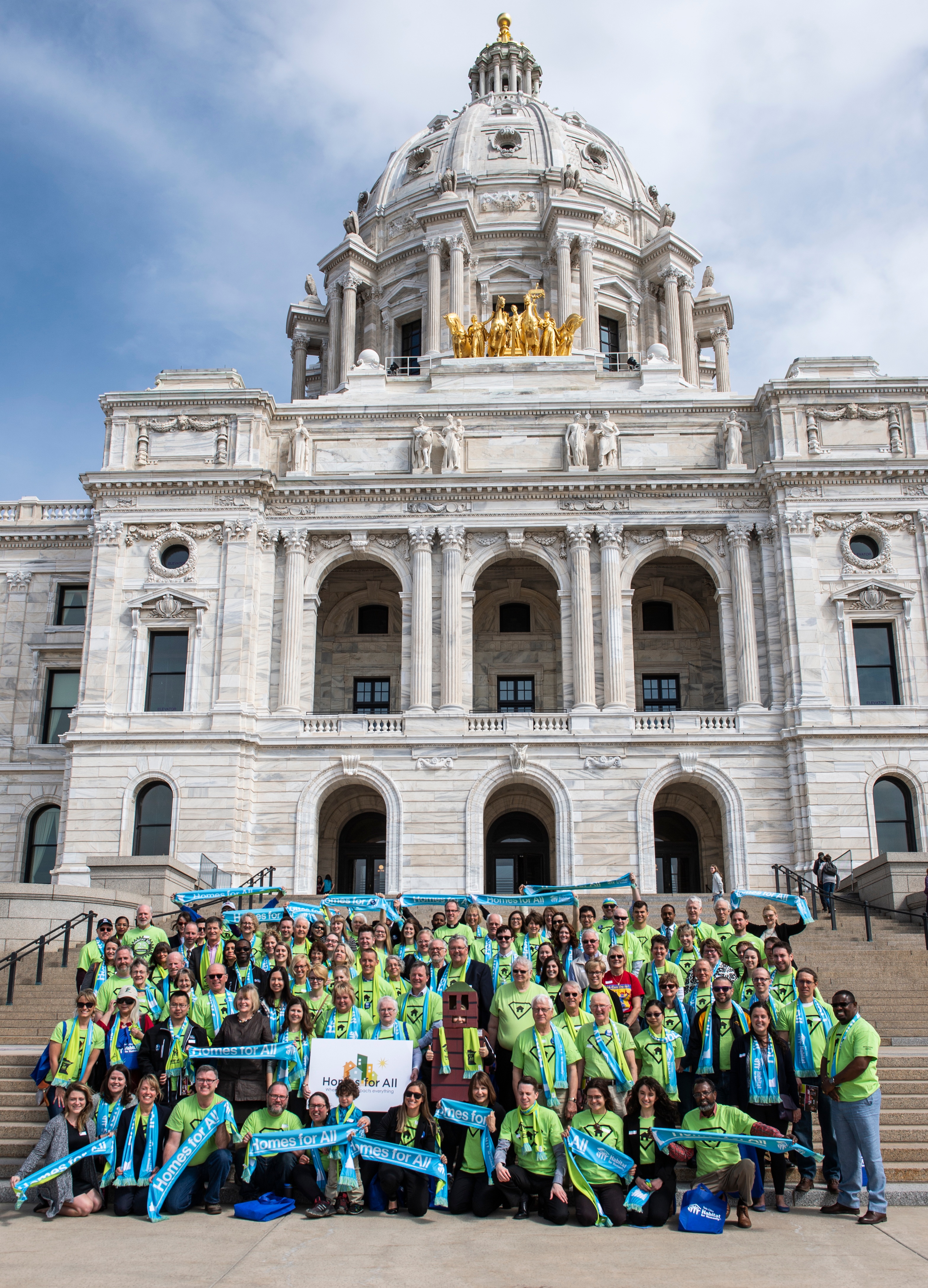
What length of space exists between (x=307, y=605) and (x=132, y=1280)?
2968 cm

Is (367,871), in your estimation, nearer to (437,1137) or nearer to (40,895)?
(40,895)

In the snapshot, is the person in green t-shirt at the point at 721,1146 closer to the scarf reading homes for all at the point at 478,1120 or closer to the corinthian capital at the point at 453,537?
the scarf reading homes for all at the point at 478,1120

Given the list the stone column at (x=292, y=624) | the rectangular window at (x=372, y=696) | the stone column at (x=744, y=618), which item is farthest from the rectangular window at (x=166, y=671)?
the stone column at (x=744, y=618)

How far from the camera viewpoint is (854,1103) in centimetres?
1207

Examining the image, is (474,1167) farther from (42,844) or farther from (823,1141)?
(42,844)

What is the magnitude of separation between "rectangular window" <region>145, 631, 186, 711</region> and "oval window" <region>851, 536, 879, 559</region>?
20.7 meters

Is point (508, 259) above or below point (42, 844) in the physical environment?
above

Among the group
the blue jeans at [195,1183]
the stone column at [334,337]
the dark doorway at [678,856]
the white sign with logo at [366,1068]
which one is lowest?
the blue jeans at [195,1183]

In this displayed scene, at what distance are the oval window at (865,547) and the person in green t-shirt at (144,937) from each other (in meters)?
26.6

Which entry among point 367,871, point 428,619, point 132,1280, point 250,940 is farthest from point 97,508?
point 132,1280

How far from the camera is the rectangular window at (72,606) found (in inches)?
1674

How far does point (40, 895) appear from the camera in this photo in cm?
2520

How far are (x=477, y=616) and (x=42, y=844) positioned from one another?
645 inches

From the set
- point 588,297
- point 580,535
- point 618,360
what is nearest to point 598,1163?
point 580,535
